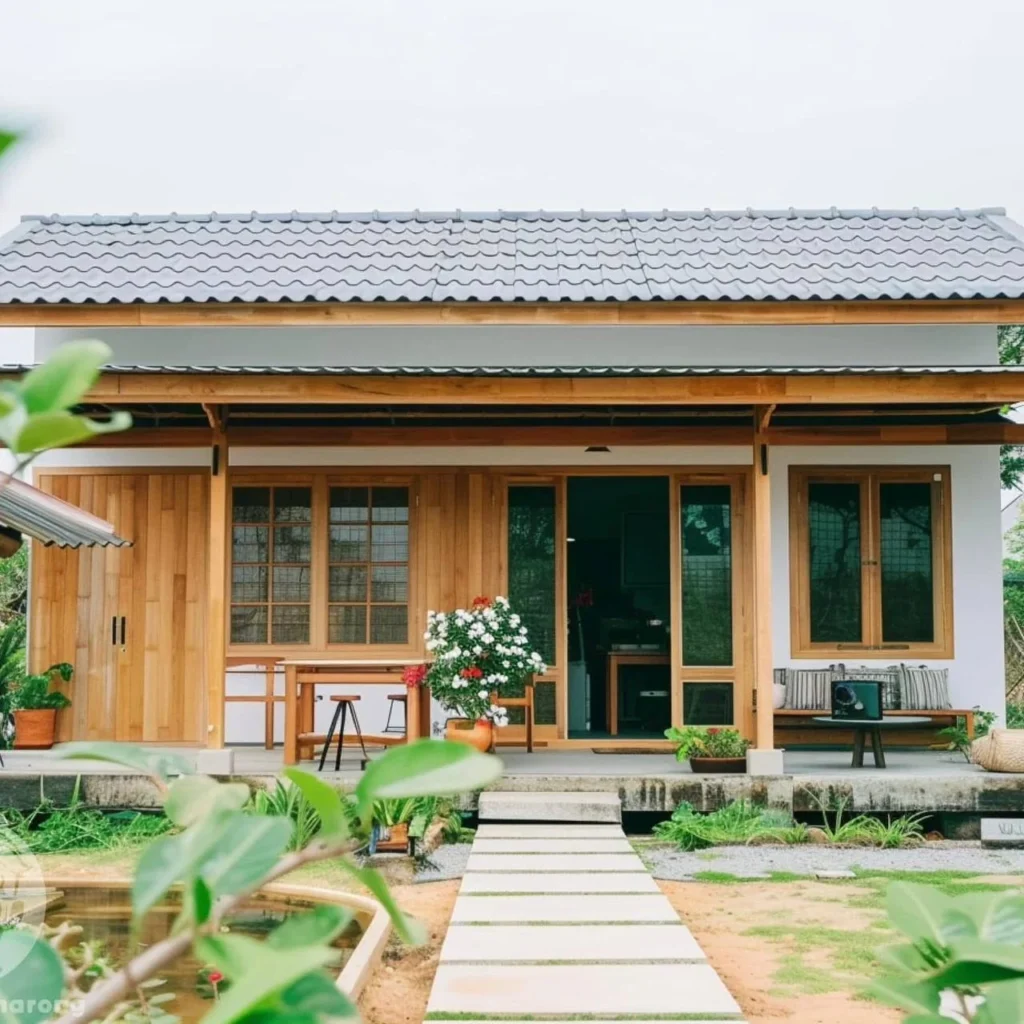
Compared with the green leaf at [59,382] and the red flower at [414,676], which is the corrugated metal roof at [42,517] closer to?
the red flower at [414,676]

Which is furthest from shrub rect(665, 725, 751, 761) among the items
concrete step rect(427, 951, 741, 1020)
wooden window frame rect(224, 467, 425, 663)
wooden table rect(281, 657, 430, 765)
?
concrete step rect(427, 951, 741, 1020)

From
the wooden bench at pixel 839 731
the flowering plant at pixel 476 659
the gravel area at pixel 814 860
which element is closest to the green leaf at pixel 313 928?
the gravel area at pixel 814 860

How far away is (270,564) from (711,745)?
3.75m

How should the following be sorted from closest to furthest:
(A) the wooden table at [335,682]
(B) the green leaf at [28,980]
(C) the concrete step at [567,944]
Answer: (B) the green leaf at [28,980], (C) the concrete step at [567,944], (A) the wooden table at [335,682]

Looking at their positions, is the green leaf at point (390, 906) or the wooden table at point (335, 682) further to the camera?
the wooden table at point (335, 682)

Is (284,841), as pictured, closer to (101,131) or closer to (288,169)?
(101,131)

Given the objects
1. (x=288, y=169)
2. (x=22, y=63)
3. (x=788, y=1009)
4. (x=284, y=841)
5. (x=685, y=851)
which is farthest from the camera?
(x=288, y=169)

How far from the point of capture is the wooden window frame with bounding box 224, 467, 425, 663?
10039mm

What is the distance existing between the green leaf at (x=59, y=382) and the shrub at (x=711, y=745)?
319 inches

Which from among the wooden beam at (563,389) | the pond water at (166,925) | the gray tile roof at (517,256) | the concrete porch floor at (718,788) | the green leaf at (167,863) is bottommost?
the pond water at (166,925)

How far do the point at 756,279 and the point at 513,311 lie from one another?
6.88 feet

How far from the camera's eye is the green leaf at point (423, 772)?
501mm

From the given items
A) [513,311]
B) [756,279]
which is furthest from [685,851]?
[756,279]

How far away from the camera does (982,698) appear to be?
998cm
